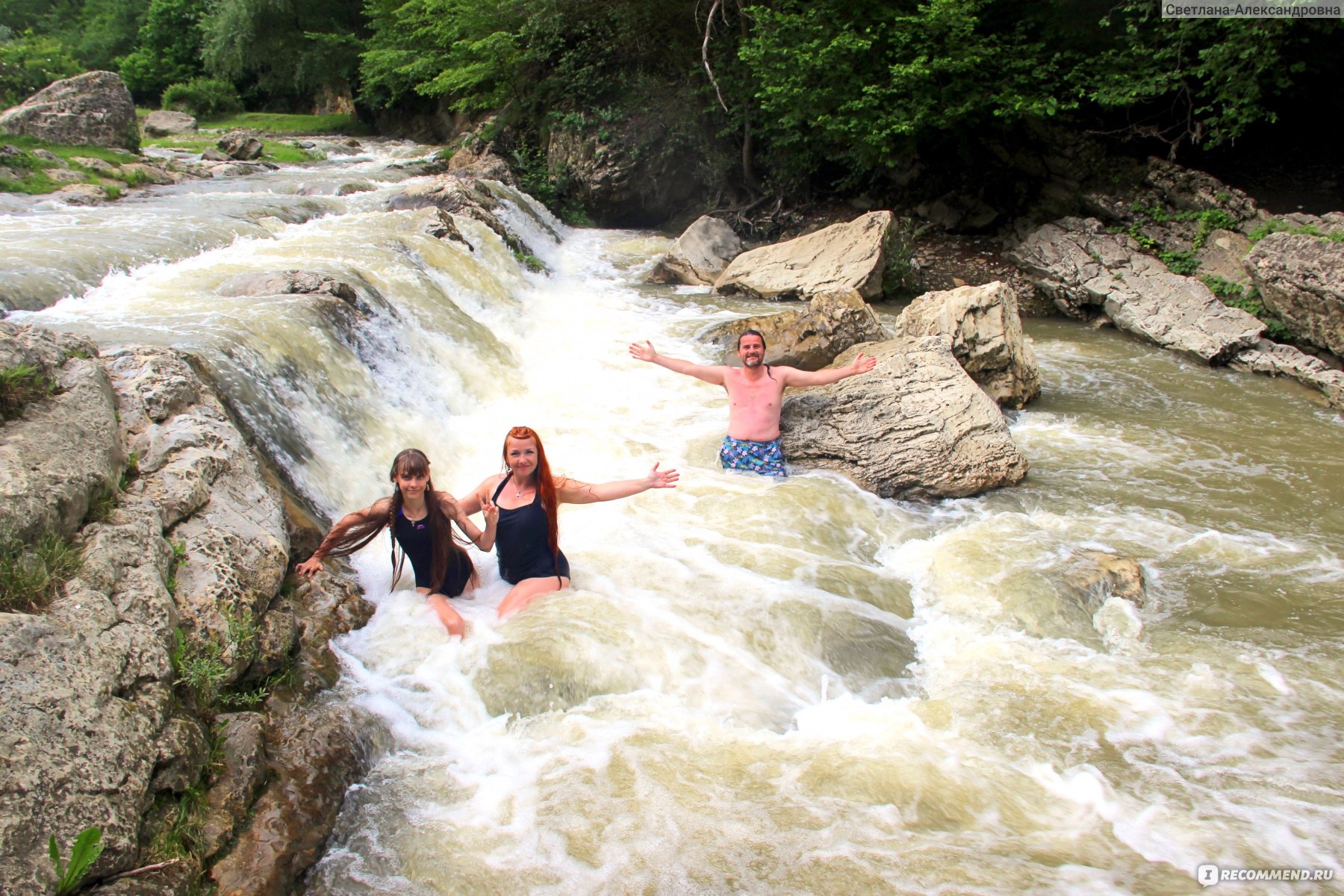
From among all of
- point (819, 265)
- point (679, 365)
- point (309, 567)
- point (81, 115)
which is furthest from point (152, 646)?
point (81, 115)

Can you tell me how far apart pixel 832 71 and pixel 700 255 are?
3.74 m

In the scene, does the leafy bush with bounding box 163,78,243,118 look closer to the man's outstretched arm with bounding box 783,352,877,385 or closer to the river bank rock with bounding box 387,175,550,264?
the river bank rock with bounding box 387,175,550,264

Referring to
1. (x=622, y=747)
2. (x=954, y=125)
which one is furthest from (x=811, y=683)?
(x=954, y=125)

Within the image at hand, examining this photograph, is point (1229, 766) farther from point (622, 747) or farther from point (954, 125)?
point (954, 125)

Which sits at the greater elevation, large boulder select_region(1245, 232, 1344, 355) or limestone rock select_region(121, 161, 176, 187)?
limestone rock select_region(121, 161, 176, 187)

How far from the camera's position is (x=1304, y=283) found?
8.98 m

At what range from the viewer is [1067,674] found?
3881mm

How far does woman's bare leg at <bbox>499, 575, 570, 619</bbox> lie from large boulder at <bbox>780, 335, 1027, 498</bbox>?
263cm

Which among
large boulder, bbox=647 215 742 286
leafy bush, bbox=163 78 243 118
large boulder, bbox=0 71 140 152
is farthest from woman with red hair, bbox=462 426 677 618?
leafy bush, bbox=163 78 243 118

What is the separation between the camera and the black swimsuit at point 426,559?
4086mm

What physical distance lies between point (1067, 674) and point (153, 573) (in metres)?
4.08

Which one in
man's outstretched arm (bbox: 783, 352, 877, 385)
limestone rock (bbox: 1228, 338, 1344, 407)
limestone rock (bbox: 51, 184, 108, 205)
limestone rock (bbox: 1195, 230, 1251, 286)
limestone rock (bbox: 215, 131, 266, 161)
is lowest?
limestone rock (bbox: 1228, 338, 1344, 407)

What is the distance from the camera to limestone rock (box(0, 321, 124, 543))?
9.72ft

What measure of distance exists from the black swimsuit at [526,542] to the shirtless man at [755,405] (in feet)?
6.71
